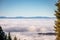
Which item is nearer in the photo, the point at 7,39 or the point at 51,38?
the point at 51,38

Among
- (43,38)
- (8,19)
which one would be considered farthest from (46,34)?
(8,19)

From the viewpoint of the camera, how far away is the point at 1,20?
31.0ft

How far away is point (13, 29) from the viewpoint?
936 cm

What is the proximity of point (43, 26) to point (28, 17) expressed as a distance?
74 cm

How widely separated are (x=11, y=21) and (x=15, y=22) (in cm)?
20

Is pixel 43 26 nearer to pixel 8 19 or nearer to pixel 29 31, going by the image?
pixel 29 31

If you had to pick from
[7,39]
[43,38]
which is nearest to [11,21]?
[7,39]

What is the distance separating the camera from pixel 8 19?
367 inches

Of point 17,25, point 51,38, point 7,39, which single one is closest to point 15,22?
point 17,25

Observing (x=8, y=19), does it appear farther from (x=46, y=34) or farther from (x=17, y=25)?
(x=46, y=34)

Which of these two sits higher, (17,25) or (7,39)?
(17,25)

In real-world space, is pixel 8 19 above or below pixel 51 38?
above

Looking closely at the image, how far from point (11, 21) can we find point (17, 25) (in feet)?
1.12

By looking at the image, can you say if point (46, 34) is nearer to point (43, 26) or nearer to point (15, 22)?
point (43, 26)
